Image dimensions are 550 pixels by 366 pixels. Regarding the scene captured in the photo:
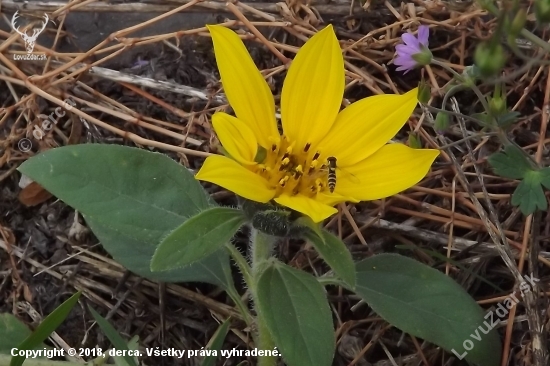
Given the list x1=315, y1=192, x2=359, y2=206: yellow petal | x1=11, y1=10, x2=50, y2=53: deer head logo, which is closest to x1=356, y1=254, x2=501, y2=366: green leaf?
x1=315, y1=192, x2=359, y2=206: yellow petal

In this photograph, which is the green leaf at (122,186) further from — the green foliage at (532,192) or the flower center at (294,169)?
the green foliage at (532,192)

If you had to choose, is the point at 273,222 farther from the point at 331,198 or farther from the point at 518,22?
the point at 518,22

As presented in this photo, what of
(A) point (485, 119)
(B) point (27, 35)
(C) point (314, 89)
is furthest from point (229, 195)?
(B) point (27, 35)

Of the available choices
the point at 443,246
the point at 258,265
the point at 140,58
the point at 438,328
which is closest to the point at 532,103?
the point at 443,246

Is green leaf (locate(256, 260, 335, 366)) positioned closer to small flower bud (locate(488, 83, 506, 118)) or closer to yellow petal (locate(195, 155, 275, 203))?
yellow petal (locate(195, 155, 275, 203))

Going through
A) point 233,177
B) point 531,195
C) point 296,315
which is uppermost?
point 233,177

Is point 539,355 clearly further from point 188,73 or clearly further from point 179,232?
point 188,73
